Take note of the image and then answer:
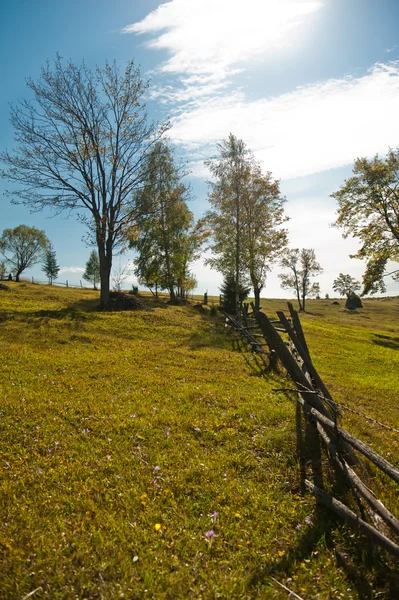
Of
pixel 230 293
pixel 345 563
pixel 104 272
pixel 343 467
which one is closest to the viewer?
pixel 345 563

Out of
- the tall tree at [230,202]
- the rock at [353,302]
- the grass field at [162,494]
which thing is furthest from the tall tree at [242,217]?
the rock at [353,302]

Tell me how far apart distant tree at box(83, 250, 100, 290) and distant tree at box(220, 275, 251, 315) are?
56274mm

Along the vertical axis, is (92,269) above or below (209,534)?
above

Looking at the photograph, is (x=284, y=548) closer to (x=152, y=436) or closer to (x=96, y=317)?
(x=152, y=436)

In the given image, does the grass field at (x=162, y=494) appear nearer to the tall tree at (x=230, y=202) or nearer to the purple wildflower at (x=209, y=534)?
the purple wildflower at (x=209, y=534)

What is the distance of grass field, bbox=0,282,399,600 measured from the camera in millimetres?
3469

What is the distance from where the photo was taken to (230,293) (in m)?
34.5

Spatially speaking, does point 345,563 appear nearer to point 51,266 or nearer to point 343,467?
point 343,467

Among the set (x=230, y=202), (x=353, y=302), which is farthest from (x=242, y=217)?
(x=353, y=302)

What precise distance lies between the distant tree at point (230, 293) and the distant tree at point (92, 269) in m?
56.3

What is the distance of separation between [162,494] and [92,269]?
85457mm

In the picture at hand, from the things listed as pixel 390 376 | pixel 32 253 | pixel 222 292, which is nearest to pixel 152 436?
pixel 390 376

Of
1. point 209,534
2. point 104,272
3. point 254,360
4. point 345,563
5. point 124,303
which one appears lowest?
point 345,563

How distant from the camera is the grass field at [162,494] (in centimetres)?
347
